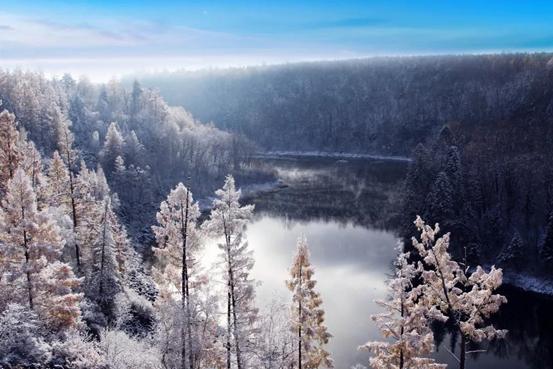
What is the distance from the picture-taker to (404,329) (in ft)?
72.8

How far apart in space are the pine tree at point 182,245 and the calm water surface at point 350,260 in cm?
1615

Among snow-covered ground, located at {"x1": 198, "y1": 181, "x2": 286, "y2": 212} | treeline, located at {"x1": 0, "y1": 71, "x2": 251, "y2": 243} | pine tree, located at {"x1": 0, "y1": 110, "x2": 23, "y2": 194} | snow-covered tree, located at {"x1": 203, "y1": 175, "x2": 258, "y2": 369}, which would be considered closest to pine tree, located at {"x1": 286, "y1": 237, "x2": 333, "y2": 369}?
snow-covered tree, located at {"x1": 203, "y1": 175, "x2": 258, "y2": 369}

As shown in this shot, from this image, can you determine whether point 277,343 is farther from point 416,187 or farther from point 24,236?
point 416,187

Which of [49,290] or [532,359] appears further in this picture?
[532,359]

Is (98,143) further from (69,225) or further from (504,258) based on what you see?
(504,258)

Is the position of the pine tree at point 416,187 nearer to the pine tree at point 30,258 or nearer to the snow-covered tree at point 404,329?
the snow-covered tree at point 404,329

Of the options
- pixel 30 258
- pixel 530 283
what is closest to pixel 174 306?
pixel 30 258

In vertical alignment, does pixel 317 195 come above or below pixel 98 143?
below

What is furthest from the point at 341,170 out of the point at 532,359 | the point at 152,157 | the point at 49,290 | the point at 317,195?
the point at 49,290

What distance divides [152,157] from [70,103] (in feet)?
88.3

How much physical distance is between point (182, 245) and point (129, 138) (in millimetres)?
89604

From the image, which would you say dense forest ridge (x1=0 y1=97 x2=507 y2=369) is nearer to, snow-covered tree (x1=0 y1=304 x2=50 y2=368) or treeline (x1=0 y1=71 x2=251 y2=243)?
snow-covered tree (x1=0 y1=304 x2=50 y2=368)

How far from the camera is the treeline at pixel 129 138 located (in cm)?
9862

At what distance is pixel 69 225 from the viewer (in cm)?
4247
